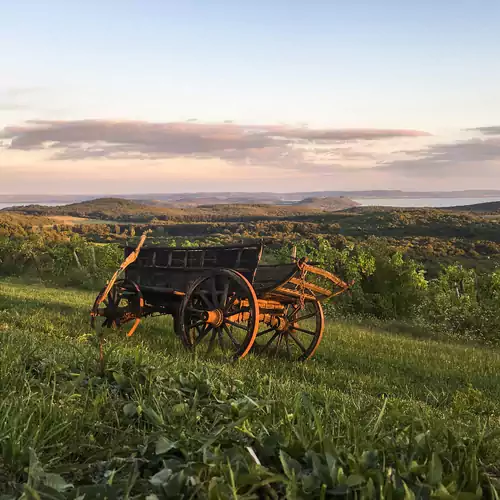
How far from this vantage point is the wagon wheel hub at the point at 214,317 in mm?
8258

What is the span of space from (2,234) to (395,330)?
31.6 m

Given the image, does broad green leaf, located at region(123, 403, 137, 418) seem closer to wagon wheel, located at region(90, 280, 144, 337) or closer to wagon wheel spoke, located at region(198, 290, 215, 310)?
Answer: wagon wheel spoke, located at region(198, 290, 215, 310)

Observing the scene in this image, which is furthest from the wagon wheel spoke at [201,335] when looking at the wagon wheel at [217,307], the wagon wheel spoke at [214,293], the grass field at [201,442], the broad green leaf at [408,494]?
the broad green leaf at [408,494]

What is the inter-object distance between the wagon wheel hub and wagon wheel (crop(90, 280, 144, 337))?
6.33 ft

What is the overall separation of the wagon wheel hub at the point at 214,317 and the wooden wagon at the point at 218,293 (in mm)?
16

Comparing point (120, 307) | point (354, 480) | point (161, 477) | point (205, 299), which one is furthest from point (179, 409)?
point (120, 307)

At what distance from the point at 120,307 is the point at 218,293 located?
2632 millimetres

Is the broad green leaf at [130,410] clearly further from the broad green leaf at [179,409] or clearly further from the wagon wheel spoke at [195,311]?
the wagon wheel spoke at [195,311]

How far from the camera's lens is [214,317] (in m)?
8.33

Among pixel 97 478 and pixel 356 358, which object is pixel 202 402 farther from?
pixel 356 358

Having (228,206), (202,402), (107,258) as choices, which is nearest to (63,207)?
(228,206)

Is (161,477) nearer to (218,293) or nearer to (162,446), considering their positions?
(162,446)

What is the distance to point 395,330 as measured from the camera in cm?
1634

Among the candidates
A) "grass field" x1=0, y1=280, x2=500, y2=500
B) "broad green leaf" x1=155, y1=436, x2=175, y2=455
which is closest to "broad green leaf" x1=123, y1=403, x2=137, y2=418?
"grass field" x1=0, y1=280, x2=500, y2=500
